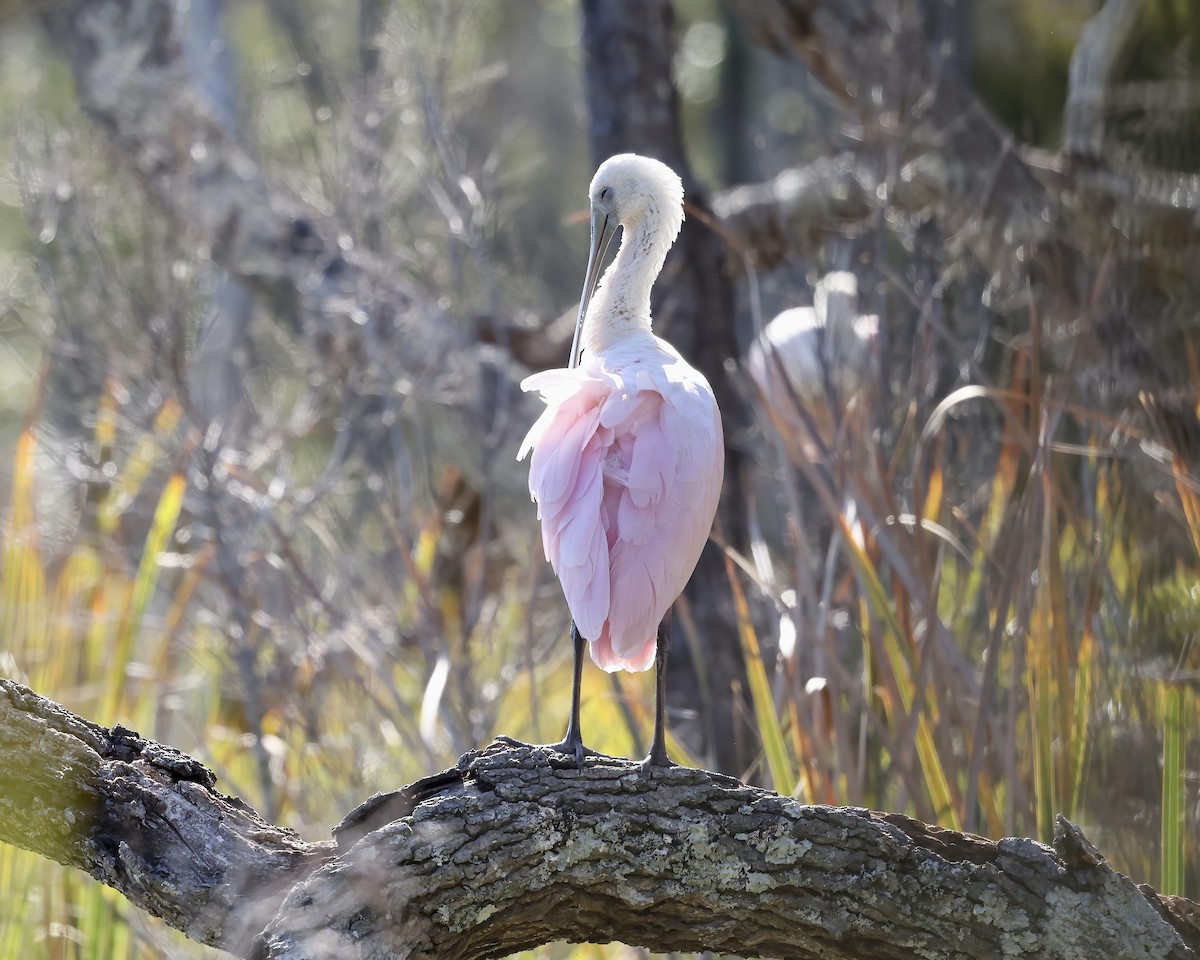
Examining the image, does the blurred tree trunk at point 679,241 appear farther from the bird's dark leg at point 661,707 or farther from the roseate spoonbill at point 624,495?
the roseate spoonbill at point 624,495

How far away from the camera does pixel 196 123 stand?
4895 mm

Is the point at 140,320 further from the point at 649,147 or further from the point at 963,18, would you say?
the point at 963,18

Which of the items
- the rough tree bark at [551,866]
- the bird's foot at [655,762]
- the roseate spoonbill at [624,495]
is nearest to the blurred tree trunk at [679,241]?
the roseate spoonbill at [624,495]

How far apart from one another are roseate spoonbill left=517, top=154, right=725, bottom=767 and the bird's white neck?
0.91 feet

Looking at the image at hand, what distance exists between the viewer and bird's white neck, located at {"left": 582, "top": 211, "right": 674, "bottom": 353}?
98.7 inches

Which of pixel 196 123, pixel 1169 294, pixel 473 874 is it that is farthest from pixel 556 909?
pixel 196 123

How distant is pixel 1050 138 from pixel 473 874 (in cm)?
689

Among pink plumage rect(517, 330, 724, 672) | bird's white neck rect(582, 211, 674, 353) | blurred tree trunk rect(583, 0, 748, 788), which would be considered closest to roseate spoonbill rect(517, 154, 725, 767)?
pink plumage rect(517, 330, 724, 672)

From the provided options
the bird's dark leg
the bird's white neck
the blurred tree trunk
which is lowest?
the bird's dark leg

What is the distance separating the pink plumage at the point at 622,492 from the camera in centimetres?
204

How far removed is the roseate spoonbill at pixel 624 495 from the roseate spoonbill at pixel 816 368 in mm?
A: 295

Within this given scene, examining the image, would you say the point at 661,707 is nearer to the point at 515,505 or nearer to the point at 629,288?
the point at 629,288

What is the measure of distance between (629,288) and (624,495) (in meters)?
0.57

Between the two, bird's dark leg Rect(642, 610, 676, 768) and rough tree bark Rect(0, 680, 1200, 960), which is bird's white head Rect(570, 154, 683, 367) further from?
rough tree bark Rect(0, 680, 1200, 960)
